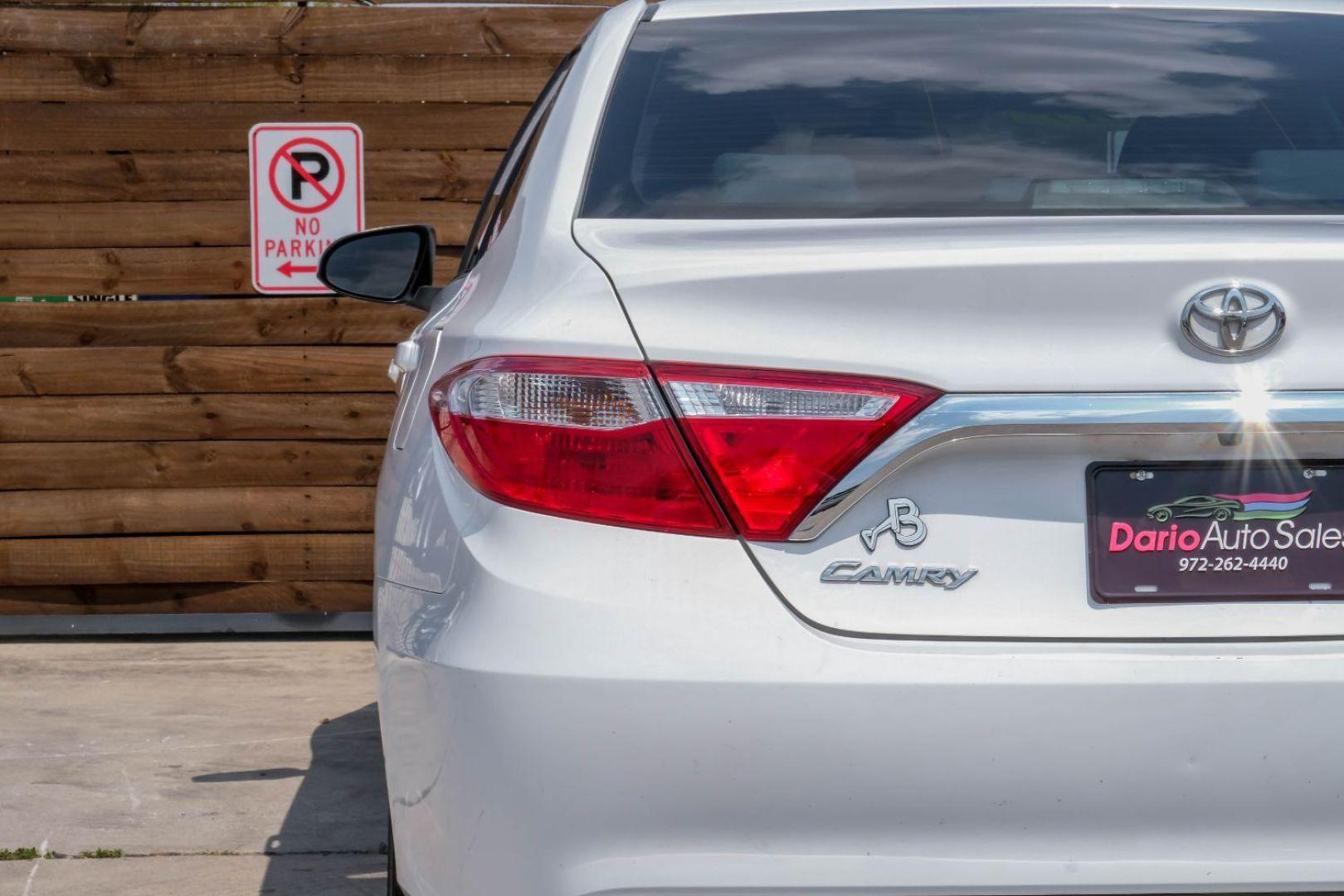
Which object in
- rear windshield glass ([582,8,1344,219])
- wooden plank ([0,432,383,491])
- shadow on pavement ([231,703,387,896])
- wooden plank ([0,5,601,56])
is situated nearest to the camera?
rear windshield glass ([582,8,1344,219])

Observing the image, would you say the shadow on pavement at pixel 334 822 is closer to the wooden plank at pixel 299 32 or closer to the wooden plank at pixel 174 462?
the wooden plank at pixel 174 462

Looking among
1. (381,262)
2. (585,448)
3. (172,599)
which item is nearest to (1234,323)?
(585,448)

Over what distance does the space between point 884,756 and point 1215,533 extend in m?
0.43

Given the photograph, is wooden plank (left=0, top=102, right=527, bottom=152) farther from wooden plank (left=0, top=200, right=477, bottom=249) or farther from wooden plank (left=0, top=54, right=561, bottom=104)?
wooden plank (left=0, top=200, right=477, bottom=249)

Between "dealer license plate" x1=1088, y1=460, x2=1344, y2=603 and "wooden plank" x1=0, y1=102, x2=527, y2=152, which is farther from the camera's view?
"wooden plank" x1=0, y1=102, x2=527, y2=152

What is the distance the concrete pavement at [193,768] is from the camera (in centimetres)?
378

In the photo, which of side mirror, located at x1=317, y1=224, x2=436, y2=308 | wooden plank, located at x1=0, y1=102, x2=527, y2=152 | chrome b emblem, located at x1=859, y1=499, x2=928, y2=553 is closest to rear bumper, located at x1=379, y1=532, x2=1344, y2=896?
chrome b emblem, located at x1=859, y1=499, x2=928, y2=553

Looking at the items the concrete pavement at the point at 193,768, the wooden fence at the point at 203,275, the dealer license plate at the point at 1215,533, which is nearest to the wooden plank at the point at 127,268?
the wooden fence at the point at 203,275

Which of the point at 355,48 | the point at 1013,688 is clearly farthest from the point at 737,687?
the point at 355,48

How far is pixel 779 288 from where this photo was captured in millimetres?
1811

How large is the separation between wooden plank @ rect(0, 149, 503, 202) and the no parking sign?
7cm

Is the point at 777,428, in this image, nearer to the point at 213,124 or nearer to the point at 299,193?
the point at 299,193

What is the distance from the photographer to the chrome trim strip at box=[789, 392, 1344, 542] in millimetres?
1734

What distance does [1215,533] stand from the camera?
5.84 feet
